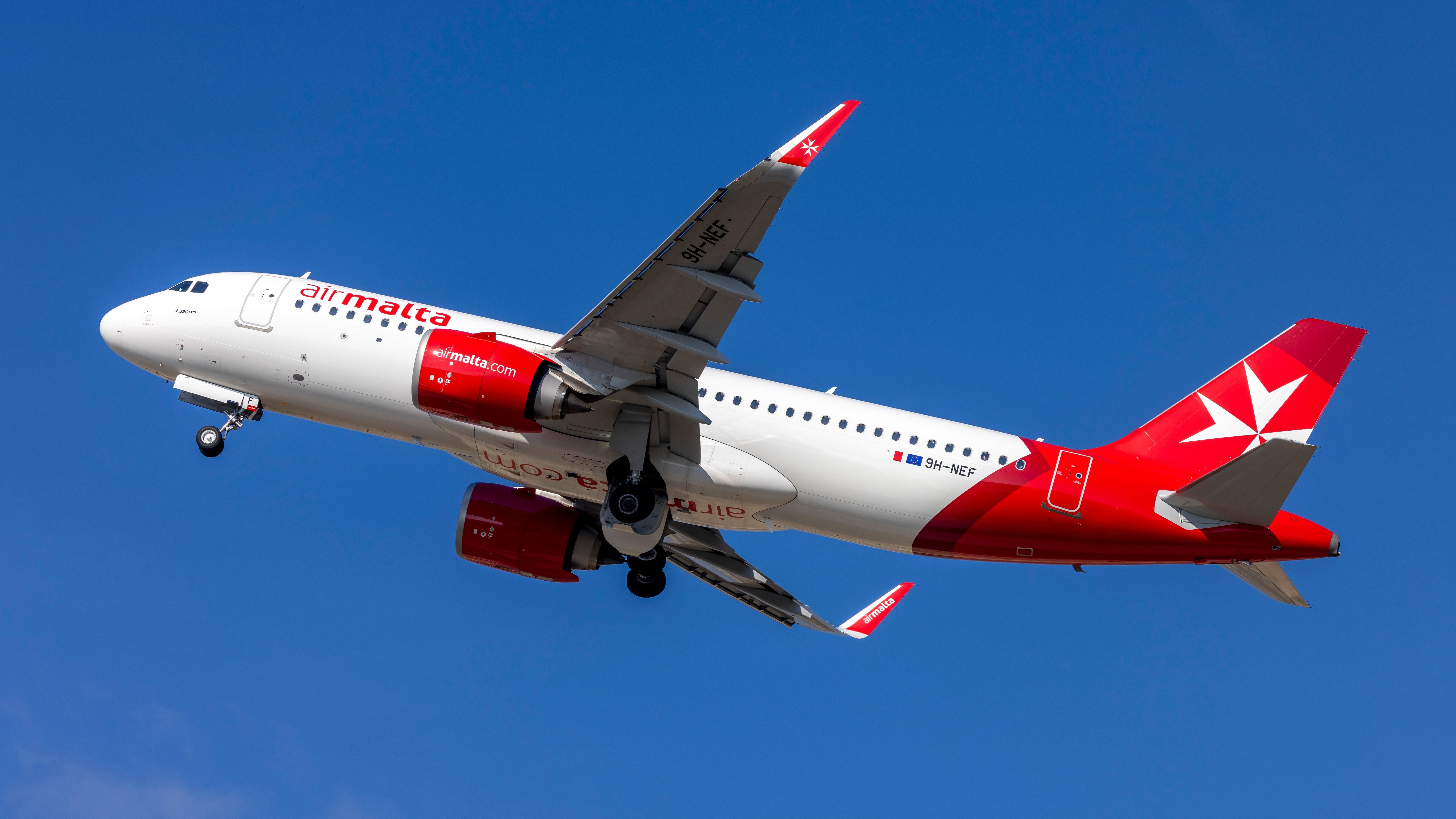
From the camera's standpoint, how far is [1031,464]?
27.3 meters

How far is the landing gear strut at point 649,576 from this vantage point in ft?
104

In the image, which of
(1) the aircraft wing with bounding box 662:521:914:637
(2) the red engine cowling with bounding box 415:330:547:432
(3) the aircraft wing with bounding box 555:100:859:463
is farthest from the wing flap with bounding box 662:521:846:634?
(2) the red engine cowling with bounding box 415:330:547:432

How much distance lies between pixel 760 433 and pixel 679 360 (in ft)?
10.5

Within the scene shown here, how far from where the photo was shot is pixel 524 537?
30.3 m

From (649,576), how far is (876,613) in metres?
5.87

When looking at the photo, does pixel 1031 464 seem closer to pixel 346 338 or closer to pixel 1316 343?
pixel 1316 343

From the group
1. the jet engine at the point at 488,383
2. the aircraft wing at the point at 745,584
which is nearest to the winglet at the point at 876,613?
the aircraft wing at the point at 745,584

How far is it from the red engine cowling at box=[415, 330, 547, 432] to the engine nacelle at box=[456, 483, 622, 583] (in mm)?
5705

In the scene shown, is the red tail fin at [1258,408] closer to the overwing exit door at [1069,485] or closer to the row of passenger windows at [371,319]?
the overwing exit door at [1069,485]

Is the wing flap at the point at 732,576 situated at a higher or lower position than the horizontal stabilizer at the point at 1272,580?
lower

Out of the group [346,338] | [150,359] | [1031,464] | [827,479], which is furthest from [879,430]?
[150,359]

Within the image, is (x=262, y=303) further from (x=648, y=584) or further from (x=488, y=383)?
(x=648, y=584)

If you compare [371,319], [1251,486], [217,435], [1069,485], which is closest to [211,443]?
[217,435]

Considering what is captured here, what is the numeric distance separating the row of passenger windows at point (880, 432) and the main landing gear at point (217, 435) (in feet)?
35.1
